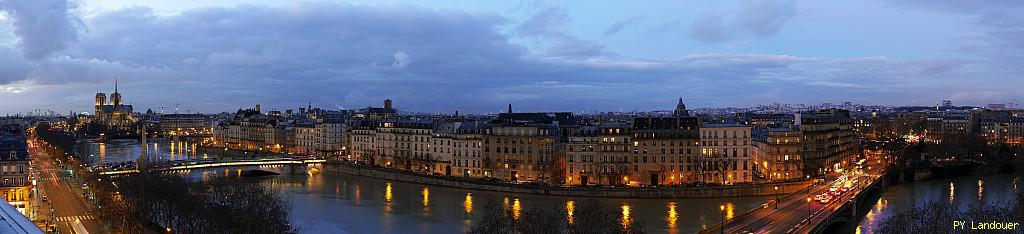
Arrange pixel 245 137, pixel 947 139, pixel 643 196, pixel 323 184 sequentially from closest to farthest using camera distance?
pixel 643 196 → pixel 323 184 → pixel 947 139 → pixel 245 137

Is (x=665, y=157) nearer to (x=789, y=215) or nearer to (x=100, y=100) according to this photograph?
(x=789, y=215)

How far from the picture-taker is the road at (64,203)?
3105cm

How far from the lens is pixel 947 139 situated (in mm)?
68438

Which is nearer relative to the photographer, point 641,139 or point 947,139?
point 641,139

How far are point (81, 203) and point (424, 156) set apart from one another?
24.4m

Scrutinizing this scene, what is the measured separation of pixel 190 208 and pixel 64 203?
14251 millimetres

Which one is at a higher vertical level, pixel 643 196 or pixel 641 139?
pixel 641 139

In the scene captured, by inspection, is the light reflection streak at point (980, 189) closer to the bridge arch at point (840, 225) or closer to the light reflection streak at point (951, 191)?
the light reflection streak at point (951, 191)

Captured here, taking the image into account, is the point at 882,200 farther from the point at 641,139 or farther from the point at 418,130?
the point at 418,130

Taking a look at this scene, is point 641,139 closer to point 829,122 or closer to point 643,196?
point 643,196

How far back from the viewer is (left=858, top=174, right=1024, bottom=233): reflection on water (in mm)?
38397

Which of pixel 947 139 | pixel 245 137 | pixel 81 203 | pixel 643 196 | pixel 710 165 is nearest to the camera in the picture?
pixel 81 203

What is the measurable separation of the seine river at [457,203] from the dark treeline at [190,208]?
4620 mm

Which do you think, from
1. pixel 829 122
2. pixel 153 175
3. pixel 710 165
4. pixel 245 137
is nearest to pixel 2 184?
pixel 153 175
